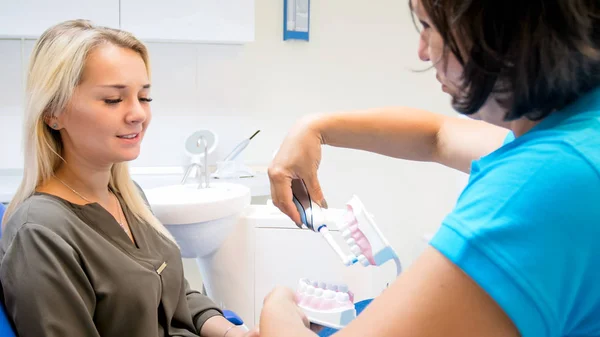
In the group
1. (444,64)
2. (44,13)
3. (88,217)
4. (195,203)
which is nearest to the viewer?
(444,64)

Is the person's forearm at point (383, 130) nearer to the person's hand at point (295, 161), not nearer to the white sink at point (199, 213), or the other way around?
the person's hand at point (295, 161)

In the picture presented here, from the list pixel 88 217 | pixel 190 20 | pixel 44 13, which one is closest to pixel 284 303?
pixel 88 217

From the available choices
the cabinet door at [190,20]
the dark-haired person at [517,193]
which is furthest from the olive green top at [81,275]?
the cabinet door at [190,20]

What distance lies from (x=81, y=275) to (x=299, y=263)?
0.89 m

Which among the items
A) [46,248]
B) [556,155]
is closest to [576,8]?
[556,155]

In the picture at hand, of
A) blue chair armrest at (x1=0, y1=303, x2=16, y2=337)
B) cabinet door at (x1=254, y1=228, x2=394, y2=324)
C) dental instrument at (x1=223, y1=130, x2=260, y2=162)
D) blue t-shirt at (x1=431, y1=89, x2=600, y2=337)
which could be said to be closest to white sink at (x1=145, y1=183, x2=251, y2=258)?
cabinet door at (x1=254, y1=228, x2=394, y2=324)

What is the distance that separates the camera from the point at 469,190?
438mm

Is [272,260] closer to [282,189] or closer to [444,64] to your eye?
[282,189]

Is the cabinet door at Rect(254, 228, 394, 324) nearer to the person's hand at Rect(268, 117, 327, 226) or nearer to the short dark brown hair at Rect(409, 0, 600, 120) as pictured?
the person's hand at Rect(268, 117, 327, 226)

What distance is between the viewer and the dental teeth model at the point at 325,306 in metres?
0.85

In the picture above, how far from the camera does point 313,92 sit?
2627mm

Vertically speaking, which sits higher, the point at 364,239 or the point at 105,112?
the point at 105,112

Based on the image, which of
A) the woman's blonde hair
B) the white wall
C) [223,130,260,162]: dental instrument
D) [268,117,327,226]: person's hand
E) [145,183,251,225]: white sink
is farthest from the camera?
the white wall

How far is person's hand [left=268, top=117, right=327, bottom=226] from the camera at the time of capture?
776 mm
